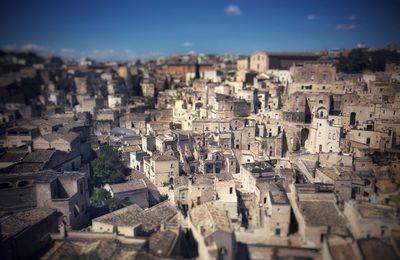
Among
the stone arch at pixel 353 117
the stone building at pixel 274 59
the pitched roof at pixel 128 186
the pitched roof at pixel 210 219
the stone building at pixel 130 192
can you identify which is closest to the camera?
the pitched roof at pixel 210 219

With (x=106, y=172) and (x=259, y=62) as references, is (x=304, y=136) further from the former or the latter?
(x=259, y=62)

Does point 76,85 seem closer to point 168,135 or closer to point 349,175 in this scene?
point 168,135

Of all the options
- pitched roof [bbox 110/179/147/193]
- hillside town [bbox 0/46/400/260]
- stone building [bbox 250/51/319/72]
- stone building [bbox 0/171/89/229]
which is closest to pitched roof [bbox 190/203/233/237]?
hillside town [bbox 0/46/400/260]

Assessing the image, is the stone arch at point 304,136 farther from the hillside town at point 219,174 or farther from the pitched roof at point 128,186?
the pitched roof at point 128,186

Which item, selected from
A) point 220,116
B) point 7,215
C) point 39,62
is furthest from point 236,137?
point 39,62

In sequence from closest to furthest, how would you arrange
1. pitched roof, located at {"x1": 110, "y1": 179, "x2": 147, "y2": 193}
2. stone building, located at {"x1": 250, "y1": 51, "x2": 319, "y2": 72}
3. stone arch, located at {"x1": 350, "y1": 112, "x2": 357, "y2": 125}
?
pitched roof, located at {"x1": 110, "y1": 179, "x2": 147, "y2": 193} < stone arch, located at {"x1": 350, "y1": 112, "x2": 357, "y2": 125} < stone building, located at {"x1": 250, "y1": 51, "x2": 319, "y2": 72}

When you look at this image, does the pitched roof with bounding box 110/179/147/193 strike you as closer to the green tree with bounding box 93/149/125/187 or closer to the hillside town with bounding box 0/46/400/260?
the hillside town with bounding box 0/46/400/260

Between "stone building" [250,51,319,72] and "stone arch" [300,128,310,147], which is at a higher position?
"stone building" [250,51,319,72]

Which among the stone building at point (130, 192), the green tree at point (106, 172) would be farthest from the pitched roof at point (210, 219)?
the green tree at point (106, 172)

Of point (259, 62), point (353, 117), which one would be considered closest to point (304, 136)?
point (353, 117)
